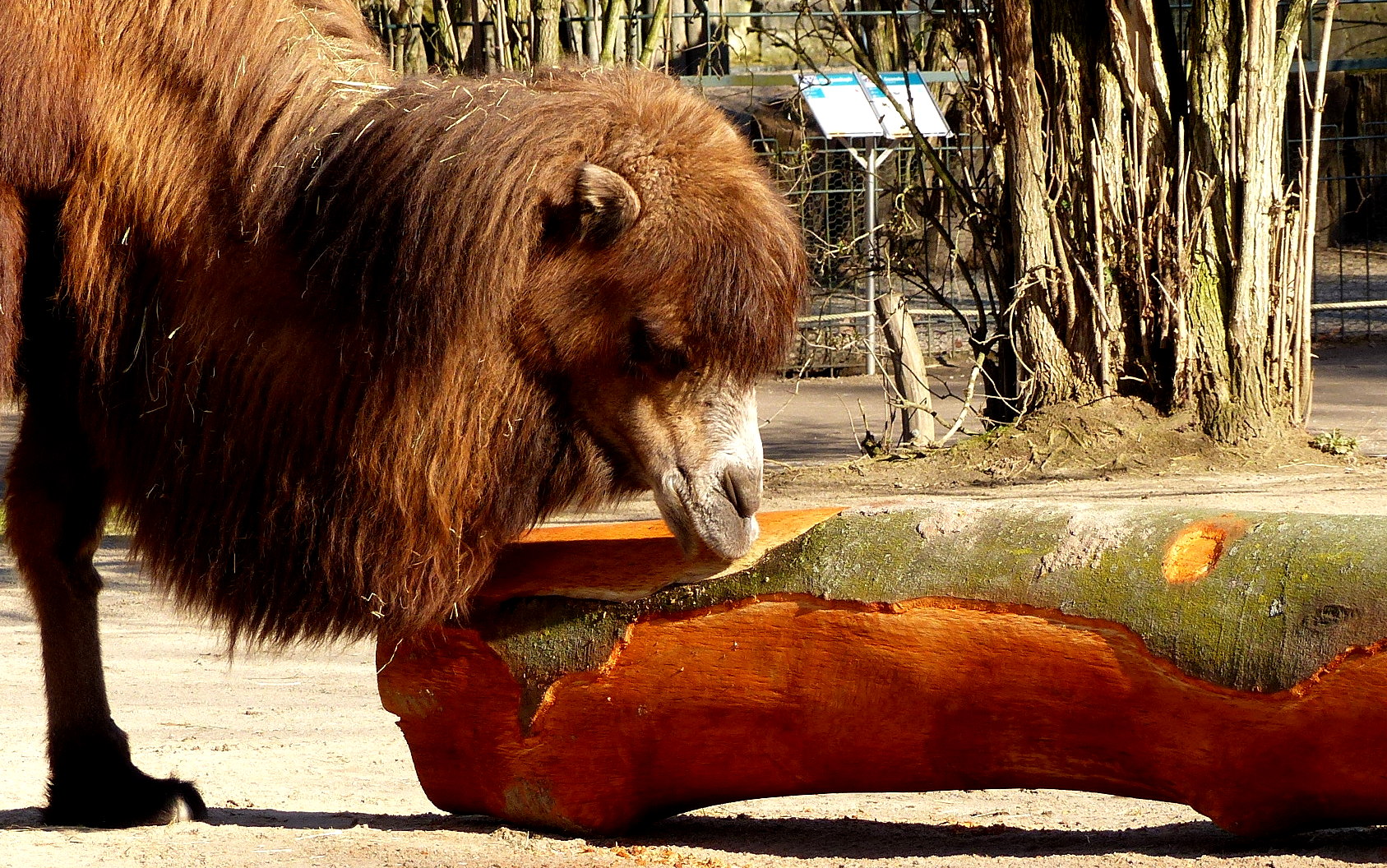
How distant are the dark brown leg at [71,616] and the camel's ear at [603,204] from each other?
137 cm

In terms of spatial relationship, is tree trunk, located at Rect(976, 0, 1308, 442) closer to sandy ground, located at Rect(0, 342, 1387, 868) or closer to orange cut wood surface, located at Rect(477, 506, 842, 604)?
sandy ground, located at Rect(0, 342, 1387, 868)

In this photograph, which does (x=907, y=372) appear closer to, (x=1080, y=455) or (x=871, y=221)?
(x=1080, y=455)

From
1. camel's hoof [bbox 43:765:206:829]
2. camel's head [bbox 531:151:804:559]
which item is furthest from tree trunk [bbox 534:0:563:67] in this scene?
camel's head [bbox 531:151:804:559]

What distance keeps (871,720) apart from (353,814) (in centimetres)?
154

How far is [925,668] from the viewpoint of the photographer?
2.92 meters

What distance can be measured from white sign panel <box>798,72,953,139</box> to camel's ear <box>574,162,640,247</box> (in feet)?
25.8

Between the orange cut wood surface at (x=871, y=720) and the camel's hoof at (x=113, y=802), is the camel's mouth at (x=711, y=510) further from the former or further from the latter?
the camel's hoof at (x=113, y=802)

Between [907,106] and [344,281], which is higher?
[907,106]

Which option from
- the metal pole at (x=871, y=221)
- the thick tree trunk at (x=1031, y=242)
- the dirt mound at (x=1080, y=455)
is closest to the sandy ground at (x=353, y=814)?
the dirt mound at (x=1080, y=455)

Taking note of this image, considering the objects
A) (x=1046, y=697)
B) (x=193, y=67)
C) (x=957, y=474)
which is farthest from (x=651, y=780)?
(x=957, y=474)

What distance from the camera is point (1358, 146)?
17.4 m

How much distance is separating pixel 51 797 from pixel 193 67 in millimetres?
1702

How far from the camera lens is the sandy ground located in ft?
10.2

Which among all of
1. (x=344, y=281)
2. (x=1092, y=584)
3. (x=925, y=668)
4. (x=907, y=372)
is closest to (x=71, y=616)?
(x=344, y=281)
